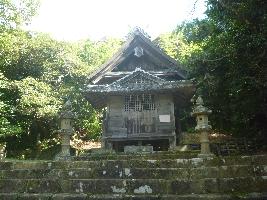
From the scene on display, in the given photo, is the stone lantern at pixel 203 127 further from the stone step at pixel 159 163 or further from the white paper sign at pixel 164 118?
the white paper sign at pixel 164 118

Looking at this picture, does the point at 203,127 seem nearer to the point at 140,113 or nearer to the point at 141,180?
the point at 141,180

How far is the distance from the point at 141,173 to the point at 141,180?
63cm

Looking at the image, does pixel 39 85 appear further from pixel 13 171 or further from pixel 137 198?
pixel 137 198

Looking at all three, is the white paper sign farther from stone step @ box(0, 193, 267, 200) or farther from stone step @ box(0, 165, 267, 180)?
stone step @ box(0, 193, 267, 200)

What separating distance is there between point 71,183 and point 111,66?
1197 centimetres

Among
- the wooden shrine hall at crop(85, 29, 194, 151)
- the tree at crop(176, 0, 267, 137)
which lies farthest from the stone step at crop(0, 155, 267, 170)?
the wooden shrine hall at crop(85, 29, 194, 151)

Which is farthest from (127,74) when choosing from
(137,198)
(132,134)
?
(137,198)

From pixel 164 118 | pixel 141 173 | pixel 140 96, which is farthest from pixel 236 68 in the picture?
pixel 141 173

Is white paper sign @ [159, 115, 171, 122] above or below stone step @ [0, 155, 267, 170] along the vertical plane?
above

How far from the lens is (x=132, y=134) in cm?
1717

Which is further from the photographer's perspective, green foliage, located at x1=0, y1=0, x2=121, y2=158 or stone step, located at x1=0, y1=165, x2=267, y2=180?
green foliage, located at x1=0, y1=0, x2=121, y2=158

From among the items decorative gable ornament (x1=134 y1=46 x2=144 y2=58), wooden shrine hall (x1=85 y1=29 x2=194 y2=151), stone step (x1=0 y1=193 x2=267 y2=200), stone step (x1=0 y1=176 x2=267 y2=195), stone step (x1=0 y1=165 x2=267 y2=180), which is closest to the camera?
stone step (x1=0 y1=193 x2=267 y2=200)

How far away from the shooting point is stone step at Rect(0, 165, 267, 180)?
782cm

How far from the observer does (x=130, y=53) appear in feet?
64.0
